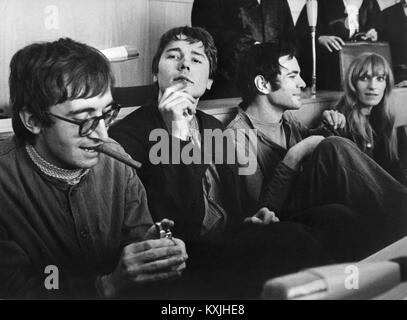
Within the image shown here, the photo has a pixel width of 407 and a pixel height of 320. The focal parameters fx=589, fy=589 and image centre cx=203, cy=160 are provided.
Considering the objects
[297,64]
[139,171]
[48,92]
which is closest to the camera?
[48,92]

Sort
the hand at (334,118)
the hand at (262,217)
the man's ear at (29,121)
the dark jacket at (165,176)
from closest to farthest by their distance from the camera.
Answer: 1. the man's ear at (29,121)
2. the dark jacket at (165,176)
3. the hand at (262,217)
4. the hand at (334,118)

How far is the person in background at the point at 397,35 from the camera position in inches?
88.1

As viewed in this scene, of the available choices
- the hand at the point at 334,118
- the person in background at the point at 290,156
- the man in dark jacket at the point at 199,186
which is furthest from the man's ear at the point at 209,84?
the hand at the point at 334,118

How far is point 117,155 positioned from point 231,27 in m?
0.58

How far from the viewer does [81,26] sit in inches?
73.3

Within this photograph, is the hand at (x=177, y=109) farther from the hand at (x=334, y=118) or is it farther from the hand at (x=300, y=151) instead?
the hand at (x=334, y=118)

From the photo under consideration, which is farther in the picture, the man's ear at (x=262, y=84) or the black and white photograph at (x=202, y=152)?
the man's ear at (x=262, y=84)

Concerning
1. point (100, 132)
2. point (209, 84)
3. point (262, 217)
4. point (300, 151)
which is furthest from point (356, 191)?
point (100, 132)

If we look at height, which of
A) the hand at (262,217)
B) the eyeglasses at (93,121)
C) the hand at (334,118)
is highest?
the eyeglasses at (93,121)

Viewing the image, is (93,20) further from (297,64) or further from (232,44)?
(297,64)

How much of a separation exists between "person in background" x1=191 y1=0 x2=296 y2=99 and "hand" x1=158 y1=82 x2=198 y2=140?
0.23 feet

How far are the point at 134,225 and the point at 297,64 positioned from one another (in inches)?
31.9
